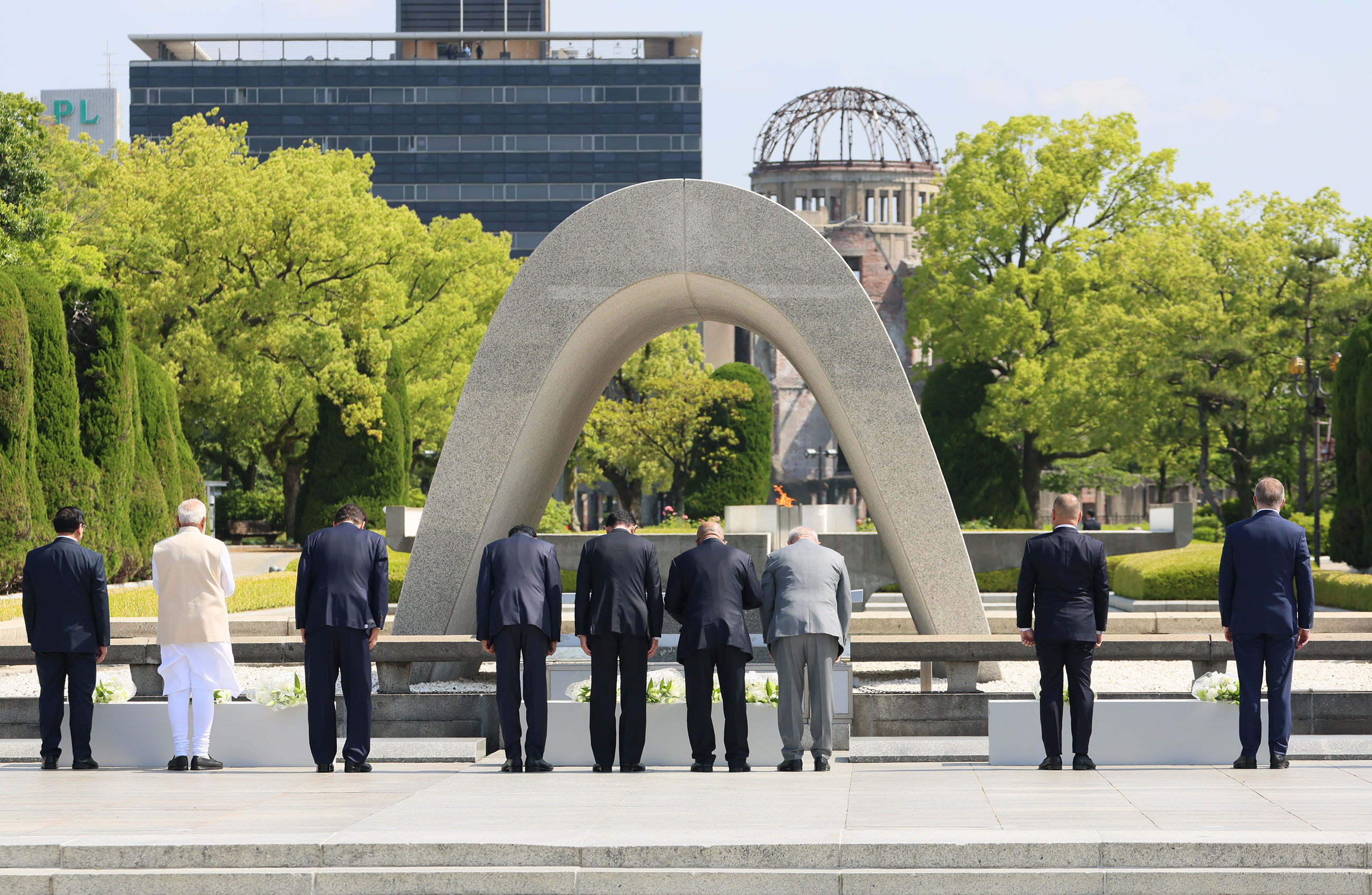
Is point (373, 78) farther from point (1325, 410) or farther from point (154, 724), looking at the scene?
point (154, 724)

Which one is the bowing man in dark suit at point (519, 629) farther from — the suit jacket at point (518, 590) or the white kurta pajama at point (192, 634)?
the white kurta pajama at point (192, 634)

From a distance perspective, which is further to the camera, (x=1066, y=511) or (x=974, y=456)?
(x=974, y=456)

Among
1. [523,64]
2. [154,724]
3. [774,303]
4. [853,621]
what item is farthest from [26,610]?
[523,64]

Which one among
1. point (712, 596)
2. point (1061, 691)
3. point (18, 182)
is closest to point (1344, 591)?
point (1061, 691)

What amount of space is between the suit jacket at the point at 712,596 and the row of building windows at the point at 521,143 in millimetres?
84813

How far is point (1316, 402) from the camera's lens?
28.6 m

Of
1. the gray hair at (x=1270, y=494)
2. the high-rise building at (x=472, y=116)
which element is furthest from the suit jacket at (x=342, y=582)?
the high-rise building at (x=472, y=116)

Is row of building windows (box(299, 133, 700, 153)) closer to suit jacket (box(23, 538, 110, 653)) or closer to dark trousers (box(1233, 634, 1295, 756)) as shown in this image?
suit jacket (box(23, 538, 110, 653))

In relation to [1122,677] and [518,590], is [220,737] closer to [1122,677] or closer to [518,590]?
[518,590]

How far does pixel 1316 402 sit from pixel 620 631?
2388 cm

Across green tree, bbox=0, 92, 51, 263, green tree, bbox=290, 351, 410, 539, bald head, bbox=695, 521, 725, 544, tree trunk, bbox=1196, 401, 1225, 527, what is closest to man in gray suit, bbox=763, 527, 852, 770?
bald head, bbox=695, 521, 725, 544

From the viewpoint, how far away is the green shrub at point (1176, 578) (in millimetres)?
21266

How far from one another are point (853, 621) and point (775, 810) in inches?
302

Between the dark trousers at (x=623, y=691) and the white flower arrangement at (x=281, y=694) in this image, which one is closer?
the dark trousers at (x=623, y=691)
